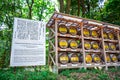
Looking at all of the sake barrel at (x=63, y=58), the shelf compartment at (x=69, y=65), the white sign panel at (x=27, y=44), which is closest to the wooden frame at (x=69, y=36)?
the shelf compartment at (x=69, y=65)

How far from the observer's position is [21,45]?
13.1ft

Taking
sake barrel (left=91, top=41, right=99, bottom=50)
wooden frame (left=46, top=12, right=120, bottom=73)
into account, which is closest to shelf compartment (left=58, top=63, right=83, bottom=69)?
wooden frame (left=46, top=12, right=120, bottom=73)

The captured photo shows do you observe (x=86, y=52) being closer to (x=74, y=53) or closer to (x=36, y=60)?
(x=74, y=53)

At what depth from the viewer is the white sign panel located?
3.85m

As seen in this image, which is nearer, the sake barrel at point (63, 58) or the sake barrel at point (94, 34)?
the sake barrel at point (63, 58)

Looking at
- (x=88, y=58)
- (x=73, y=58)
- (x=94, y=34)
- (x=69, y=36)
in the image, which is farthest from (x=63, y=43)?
(x=94, y=34)

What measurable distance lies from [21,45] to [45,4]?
1044cm

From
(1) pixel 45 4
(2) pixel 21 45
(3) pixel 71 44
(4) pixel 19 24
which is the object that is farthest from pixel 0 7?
(1) pixel 45 4

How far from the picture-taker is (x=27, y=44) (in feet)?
13.4

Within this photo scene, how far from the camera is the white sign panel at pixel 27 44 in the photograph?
3854 mm

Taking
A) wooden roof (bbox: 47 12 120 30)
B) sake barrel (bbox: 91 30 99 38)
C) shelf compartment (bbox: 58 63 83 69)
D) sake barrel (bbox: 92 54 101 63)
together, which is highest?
wooden roof (bbox: 47 12 120 30)

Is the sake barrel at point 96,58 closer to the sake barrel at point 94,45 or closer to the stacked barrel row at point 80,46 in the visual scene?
the stacked barrel row at point 80,46

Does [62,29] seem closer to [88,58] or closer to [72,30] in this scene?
[72,30]

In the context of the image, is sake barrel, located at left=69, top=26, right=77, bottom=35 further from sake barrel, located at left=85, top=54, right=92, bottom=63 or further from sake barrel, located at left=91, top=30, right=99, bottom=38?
sake barrel, located at left=85, top=54, right=92, bottom=63
